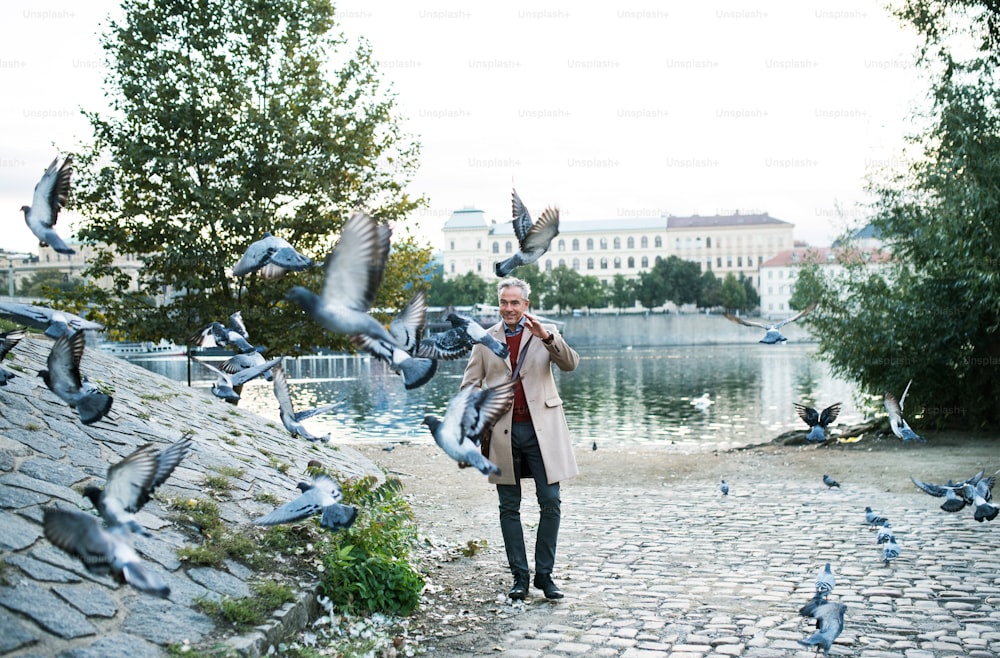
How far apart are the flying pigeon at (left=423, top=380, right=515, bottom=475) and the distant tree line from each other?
91.5 m

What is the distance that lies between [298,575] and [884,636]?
372 cm

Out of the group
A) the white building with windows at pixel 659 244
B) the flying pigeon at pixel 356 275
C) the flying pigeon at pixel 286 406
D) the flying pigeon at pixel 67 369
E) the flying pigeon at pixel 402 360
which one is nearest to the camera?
the flying pigeon at pixel 356 275

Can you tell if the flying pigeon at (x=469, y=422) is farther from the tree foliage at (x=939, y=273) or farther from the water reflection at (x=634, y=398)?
the water reflection at (x=634, y=398)

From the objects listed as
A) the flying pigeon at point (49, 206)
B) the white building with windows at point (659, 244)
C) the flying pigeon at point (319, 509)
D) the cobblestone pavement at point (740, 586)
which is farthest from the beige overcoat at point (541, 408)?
the white building with windows at point (659, 244)

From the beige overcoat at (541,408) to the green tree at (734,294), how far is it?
341 ft

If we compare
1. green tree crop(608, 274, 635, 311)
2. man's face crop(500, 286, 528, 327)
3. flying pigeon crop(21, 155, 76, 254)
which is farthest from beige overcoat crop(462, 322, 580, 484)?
green tree crop(608, 274, 635, 311)

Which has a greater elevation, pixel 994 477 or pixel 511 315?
pixel 511 315

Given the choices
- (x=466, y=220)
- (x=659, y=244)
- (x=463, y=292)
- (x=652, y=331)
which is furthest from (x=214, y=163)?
(x=659, y=244)

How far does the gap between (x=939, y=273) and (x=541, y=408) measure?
12721mm

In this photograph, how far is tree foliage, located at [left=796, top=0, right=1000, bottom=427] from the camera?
13.4 metres

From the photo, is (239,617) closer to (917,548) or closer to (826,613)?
(826,613)

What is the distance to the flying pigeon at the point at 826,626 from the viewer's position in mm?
4836

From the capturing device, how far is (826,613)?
16.7 feet

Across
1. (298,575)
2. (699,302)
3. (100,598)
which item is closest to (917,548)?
(298,575)
